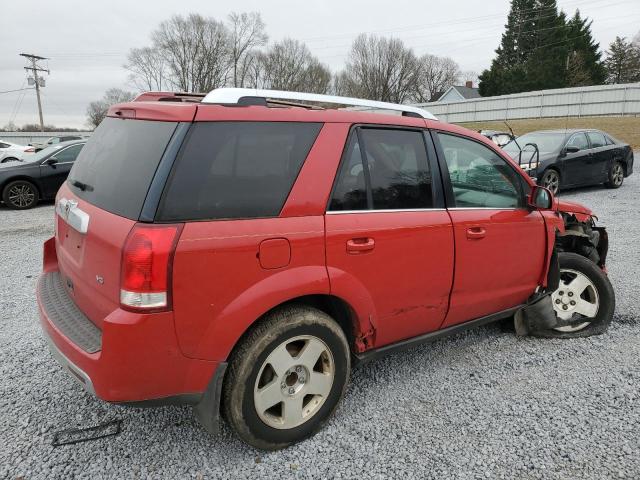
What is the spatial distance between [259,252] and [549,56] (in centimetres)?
5784

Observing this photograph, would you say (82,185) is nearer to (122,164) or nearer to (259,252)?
(122,164)

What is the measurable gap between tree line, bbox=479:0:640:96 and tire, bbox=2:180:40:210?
48.4 metres

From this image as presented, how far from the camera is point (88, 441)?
2.57 metres

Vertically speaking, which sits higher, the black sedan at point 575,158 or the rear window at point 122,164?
the rear window at point 122,164

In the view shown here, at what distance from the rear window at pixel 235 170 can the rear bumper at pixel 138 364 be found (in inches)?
18.7

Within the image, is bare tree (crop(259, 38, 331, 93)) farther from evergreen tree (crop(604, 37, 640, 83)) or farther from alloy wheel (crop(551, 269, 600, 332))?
alloy wheel (crop(551, 269, 600, 332))

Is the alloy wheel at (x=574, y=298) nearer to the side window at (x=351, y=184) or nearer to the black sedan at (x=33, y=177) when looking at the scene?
the side window at (x=351, y=184)

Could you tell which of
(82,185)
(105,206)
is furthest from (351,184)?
(82,185)

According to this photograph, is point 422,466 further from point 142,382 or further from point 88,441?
point 88,441

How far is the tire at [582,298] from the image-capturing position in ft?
12.8

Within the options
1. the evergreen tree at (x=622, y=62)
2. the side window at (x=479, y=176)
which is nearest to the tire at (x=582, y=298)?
the side window at (x=479, y=176)

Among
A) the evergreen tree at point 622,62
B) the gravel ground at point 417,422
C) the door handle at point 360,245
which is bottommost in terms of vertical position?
the gravel ground at point 417,422

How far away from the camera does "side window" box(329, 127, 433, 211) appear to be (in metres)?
2.61

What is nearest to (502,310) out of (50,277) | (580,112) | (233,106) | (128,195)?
(233,106)
